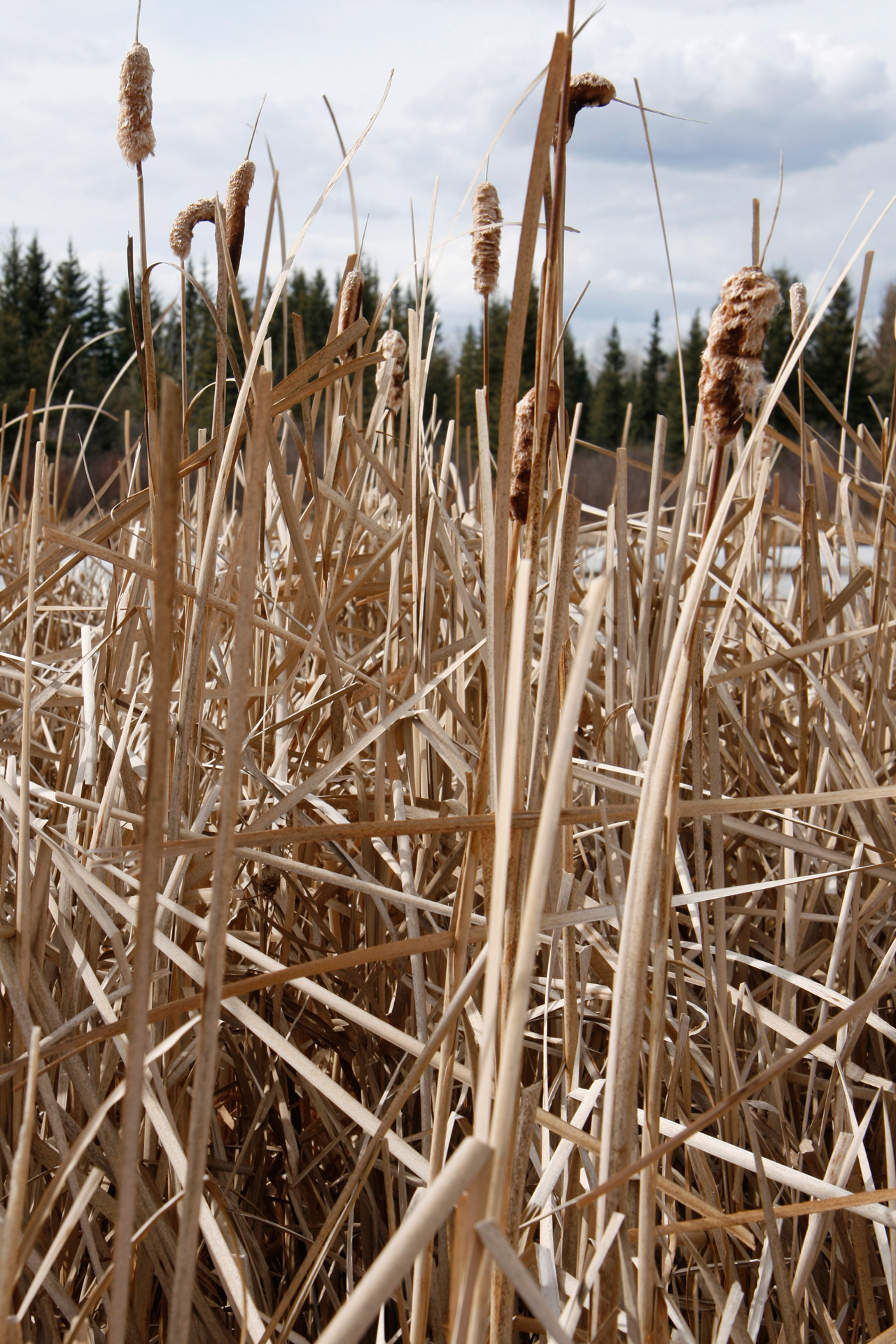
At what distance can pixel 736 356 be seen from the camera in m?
0.36

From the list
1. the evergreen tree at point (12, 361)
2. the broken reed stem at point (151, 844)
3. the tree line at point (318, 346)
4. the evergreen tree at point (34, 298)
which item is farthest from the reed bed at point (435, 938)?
the evergreen tree at point (34, 298)

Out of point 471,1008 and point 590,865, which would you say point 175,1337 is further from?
point 590,865

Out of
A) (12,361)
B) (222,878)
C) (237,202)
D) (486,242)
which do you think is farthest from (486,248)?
(12,361)

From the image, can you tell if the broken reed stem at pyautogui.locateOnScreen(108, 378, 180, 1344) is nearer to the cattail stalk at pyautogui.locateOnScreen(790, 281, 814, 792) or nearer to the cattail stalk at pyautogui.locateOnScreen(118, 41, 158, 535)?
the cattail stalk at pyautogui.locateOnScreen(118, 41, 158, 535)

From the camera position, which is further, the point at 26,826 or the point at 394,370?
the point at 394,370

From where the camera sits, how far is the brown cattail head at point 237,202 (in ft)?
1.95

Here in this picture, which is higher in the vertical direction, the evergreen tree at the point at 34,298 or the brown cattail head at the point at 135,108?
the evergreen tree at the point at 34,298

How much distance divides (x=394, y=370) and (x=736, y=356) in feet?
2.69

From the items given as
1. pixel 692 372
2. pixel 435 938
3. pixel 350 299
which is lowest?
pixel 435 938

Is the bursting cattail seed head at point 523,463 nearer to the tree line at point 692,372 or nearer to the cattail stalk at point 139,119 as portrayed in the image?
the cattail stalk at point 139,119

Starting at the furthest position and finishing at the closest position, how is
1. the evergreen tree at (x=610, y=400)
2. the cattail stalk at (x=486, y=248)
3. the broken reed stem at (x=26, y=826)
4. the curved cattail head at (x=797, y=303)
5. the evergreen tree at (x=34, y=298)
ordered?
the evergreen tree at (x=610, y=400)
the evergreen tree at (x=34, y=298)
the curved cattail head at (x=797, y=303)
the cattail stalk at (x=486, y=248)
the broken reed stem at (x=26, y=826)

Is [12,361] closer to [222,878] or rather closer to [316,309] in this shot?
[316,309]

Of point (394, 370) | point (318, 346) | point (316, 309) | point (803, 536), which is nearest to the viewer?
point (803, 536)

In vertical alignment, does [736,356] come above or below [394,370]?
below
